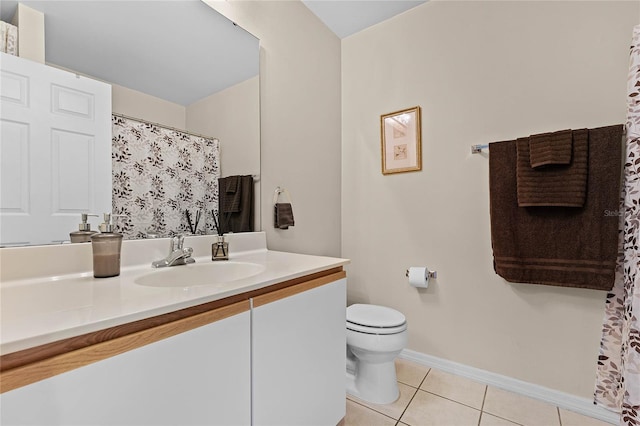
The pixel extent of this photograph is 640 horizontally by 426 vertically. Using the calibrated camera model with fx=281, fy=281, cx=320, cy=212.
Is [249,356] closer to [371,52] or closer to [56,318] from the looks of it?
[56,318]

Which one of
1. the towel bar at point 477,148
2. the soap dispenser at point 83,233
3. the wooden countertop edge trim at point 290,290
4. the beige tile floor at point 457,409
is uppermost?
the towel bar at point 477,148

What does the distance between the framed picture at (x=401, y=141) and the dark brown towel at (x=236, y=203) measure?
1.03 metres

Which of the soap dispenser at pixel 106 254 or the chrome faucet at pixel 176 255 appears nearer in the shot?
the soap dispenser at pixel 106 254

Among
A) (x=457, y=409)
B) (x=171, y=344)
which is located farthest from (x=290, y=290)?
(x=457, y=409)

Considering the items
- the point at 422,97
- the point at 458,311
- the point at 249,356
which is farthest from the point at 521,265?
the point at 249,356

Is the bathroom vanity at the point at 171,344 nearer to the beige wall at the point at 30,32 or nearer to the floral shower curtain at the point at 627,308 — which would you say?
the beige wall at the point at 30,32

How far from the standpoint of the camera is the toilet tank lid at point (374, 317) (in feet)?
5.02

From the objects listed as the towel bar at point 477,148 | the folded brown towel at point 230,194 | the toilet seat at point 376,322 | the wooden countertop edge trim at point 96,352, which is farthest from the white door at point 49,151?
the towel bar at point 477,148

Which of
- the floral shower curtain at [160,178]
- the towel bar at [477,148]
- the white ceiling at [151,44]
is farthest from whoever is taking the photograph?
the towel bar at [477,148]

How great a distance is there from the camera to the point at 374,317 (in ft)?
5.37

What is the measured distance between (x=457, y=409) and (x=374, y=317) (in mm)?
612

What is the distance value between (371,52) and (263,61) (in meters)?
0.92

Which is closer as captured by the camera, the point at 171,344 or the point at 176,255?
the point at 171,344

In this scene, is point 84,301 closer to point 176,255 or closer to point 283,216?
point 176,255
